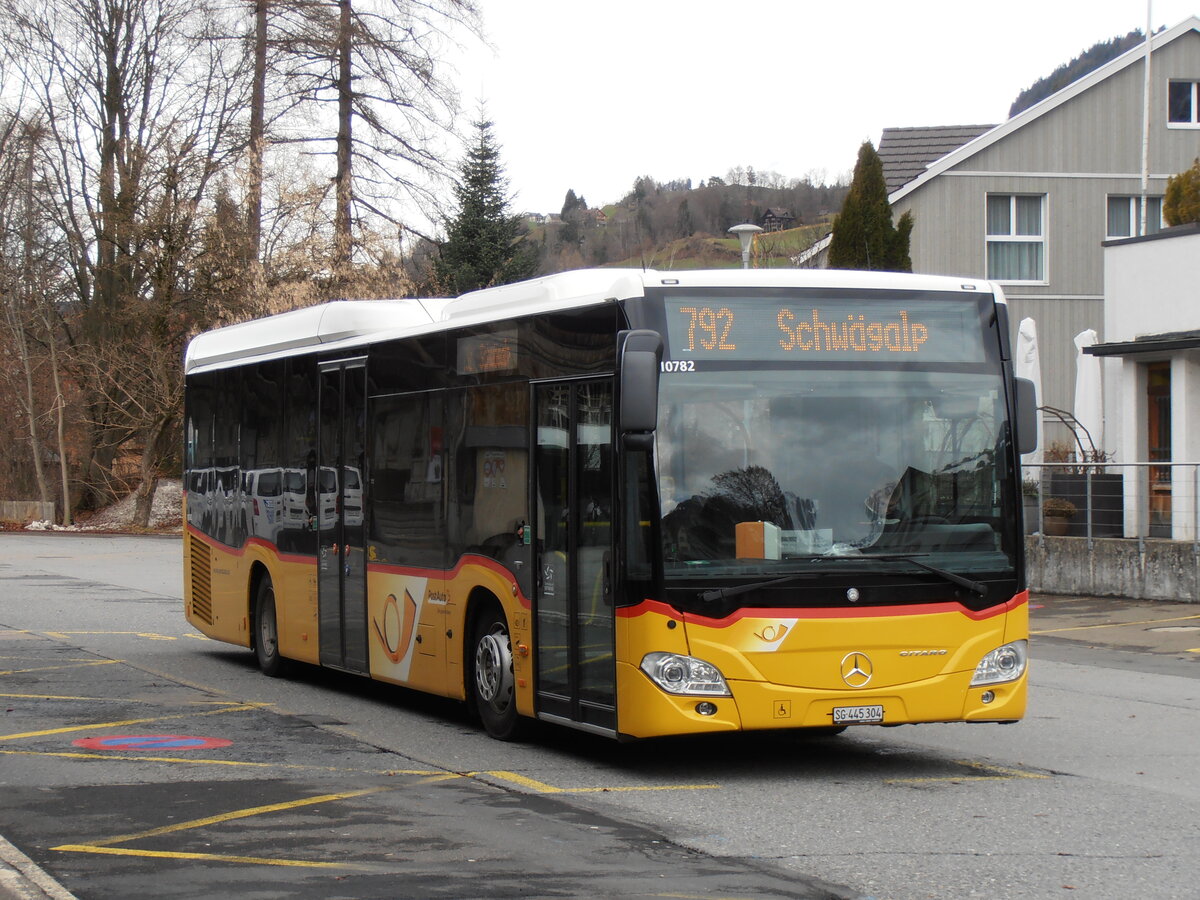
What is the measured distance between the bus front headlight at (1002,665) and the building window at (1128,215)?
2821 centimetres

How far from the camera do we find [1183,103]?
120 ft

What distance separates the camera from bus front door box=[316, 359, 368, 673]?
1270 centimetres

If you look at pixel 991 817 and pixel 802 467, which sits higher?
pixel 802 467

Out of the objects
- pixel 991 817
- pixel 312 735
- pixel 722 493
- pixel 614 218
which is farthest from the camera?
pixel 614 218

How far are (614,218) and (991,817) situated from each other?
64.9m

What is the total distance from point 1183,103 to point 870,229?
909 cm

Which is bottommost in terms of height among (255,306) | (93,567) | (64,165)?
(93,567)

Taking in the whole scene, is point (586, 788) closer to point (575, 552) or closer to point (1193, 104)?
point (575, 552)

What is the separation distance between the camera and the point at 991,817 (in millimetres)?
8023

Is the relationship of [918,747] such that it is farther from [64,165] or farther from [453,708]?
[64,165]

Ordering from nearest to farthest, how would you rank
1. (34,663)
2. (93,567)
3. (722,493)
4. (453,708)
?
1. (722,493)
2. (453,708)
3. (34,663)
4. (93,567)

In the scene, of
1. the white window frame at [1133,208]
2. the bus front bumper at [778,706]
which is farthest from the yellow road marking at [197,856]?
the white window frame at [1133,208]

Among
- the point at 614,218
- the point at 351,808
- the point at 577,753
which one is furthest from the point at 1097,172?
the point at 614,218

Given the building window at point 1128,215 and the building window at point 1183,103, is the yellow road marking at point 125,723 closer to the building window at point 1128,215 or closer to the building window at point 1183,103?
the building window at point 1128,215
